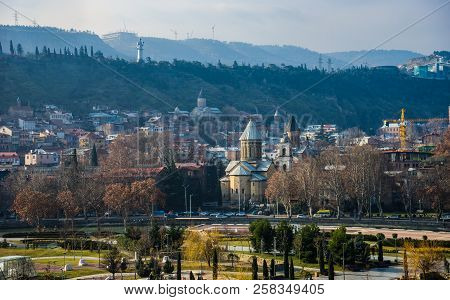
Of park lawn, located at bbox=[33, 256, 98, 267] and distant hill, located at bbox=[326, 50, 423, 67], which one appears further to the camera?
distant hill, located at bbox=[326, 50, 423, 67]

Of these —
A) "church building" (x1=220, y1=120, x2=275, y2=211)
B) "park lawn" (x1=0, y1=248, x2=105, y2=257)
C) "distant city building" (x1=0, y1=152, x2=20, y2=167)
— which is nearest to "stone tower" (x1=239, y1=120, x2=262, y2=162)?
"church building" (x1=220, y1=120, x2=275, y2=211)

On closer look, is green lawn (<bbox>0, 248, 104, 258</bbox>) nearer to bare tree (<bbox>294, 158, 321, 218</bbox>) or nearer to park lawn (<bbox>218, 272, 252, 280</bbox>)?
park lawn (<bbox>218, 272, 252, 280</bbox>)

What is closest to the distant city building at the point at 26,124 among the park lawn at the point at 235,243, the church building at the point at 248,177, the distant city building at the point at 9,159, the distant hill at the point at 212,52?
the distant city building at the point at 9,159

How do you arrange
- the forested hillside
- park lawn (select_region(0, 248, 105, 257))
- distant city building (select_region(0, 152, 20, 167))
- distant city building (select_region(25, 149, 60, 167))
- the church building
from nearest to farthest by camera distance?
park lawn (select_region(0, 248, 105, 257)), the church building, distant city building (select_region(0, 152, 20, 167)), distant city building (select_region(25, 149, 60, 167)), the forested hillside

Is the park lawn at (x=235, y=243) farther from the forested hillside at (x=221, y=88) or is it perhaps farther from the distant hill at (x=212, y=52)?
the distant hill at (x=212, y=52)

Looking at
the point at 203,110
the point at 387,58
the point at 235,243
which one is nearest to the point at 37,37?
the point at 203,110
